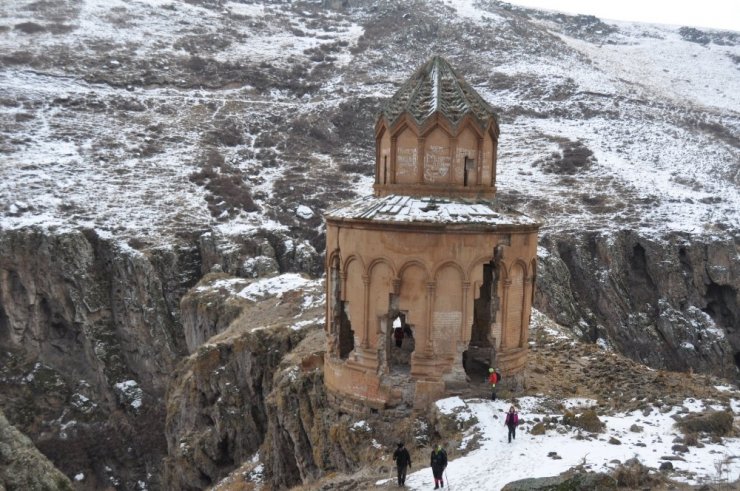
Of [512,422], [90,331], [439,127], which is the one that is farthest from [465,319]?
[90,331]

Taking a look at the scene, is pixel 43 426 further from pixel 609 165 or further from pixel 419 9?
pixel 419 9

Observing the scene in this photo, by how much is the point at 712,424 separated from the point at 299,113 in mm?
49422

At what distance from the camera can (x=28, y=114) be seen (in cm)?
4594

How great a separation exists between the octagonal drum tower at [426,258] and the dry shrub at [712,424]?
3.57m

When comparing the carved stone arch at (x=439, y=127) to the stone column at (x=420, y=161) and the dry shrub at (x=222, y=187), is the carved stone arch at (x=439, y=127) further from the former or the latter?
the dry shrub at (x=222, y=187)

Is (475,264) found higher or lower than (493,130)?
lower

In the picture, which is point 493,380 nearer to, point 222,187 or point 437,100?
point 437,100

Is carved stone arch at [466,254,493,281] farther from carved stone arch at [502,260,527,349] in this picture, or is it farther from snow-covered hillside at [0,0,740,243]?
snow-covered hillside at [0,0,740,243]

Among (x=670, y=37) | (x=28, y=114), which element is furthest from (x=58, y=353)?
(x=670, y=37)

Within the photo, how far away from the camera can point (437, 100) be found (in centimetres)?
1261

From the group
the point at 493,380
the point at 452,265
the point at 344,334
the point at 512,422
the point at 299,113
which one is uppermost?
the point at 299,113

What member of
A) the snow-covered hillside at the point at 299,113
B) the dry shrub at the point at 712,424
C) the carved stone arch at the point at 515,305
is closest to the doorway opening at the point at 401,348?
the carved stone arch at the point at 515,305

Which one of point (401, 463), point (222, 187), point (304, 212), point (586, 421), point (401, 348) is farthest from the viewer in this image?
point (222, 187)

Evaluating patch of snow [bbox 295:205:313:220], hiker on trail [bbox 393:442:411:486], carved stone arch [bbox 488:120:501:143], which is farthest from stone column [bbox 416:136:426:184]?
patch of snow [bbox 295:205:313:220]
